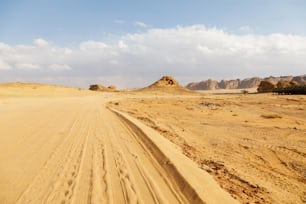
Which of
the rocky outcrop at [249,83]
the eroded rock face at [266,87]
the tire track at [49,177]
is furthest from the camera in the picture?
the rocky outcrop at [249,83]

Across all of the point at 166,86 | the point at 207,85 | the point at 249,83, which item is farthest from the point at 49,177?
the point at 207,85

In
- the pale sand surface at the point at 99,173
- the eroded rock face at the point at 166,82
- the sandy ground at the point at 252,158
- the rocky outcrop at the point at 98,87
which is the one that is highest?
the eroded rock face at the point at 166,82

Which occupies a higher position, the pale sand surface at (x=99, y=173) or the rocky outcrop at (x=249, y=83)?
the rocky outcrop at (x=249, y=83)

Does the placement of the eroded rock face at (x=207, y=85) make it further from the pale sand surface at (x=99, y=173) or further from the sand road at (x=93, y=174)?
the sand road at (x=93, y=174)

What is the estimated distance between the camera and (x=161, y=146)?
29.5ft

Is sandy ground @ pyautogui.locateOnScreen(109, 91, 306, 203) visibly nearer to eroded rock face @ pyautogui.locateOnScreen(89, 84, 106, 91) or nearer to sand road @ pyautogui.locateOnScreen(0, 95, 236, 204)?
sand road @ pyautogui.locateOnScreen(0, 95, 236, 204)

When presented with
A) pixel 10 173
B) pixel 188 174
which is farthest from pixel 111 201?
pixel 10 173

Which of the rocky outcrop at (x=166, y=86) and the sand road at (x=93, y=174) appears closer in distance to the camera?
the sand road at (x=93, y=174)

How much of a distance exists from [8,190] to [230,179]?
4.72 m

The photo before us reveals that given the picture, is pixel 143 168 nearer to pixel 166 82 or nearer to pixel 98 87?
pixel 166 82

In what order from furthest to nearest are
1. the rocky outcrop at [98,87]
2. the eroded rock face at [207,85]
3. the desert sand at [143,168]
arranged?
1. the eroded rock face at [207,85]
2. the rocky outcrop at [98,87]
3. the desert sand at [143,168]

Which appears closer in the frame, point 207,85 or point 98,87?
point 98,87

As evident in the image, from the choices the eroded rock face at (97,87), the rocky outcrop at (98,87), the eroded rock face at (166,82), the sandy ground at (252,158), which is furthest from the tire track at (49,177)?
the eroded rock face at (97,87)

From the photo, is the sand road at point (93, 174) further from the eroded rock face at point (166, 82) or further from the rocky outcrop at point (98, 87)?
the rocky outcrop at point (98, 87)
